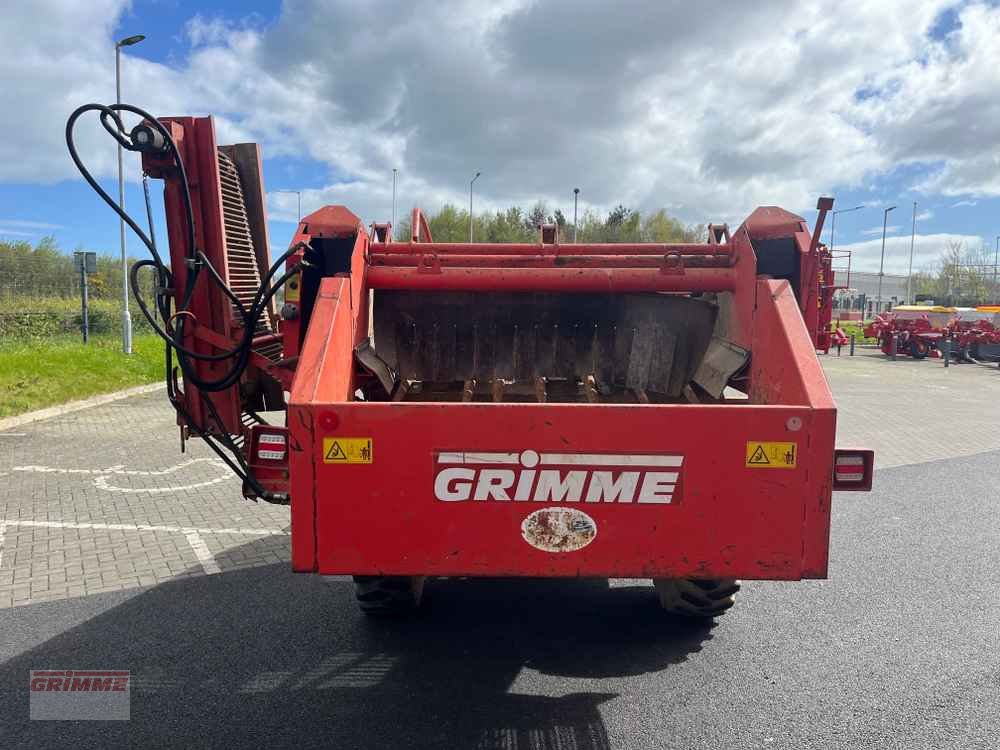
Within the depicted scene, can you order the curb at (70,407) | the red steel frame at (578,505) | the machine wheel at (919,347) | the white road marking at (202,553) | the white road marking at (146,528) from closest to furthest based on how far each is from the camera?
the red steel frame at (578,505)
the white road marking at (202,553)
the white road marking at (146,528)
the curb at (70,407)
the machine wheel at (919,347)

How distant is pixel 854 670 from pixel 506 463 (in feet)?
7.23

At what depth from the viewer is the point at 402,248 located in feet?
12.0

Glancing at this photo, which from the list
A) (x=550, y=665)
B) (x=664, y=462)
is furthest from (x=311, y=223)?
(x=550, y=665)

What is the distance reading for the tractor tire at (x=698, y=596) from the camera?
354cm

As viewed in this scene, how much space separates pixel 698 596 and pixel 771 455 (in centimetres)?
143

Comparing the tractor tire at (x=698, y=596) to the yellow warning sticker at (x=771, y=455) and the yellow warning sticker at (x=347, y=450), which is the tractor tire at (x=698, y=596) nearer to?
the yellow warning sticker at (x=771, y=455)

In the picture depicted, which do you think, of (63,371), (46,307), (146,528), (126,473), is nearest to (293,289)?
(146,528)

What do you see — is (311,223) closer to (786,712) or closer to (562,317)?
(562,317)

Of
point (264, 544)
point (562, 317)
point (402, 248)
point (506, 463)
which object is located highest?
point (402, 248)

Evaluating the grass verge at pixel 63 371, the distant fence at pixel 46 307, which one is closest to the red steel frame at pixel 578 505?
the grass verge at pixel 63 371

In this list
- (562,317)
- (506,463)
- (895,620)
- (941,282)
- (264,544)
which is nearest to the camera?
(506,463)

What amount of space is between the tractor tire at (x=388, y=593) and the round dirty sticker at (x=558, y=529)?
4.12 feet

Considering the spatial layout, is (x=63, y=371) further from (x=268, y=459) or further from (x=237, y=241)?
(x=268, y=459)

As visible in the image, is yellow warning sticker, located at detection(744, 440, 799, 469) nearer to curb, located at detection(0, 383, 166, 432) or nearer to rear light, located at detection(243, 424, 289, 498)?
rear light, located at detection(243, 424, 289, 498)
